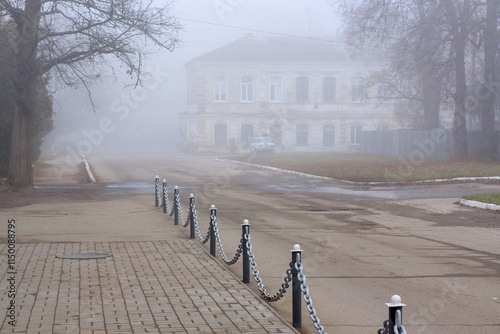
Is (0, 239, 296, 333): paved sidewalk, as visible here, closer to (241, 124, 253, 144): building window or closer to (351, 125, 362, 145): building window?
(241, 124, 253, 144): building window

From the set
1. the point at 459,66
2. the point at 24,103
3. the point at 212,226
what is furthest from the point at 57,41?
the point at 459,66

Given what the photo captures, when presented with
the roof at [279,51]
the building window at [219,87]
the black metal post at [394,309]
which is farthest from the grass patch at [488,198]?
the roof at [279,51]

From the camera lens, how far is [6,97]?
2738cm

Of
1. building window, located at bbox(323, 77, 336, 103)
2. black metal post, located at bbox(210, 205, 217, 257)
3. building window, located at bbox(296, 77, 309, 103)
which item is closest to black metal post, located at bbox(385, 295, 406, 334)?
black metal post, located at bbox(210, 205, 217, 257)

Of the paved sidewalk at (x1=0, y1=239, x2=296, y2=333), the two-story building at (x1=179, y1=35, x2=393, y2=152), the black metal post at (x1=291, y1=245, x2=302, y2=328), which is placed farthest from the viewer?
the two-story building at (x1=179, y1=35, x2=393, y2=152)

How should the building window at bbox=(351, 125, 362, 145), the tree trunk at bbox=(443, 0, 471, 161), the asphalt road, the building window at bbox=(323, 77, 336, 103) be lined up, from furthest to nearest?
1. the building window at bbox=(351, 125, 362, 145)
2. the building window at bbox=(323, 77, 336, 103)
3. the tree trunk at bbox=(443, 0, 471, 161)
4. the asphalt road

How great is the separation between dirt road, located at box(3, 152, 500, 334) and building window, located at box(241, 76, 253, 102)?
4438 cm

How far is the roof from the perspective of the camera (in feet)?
222

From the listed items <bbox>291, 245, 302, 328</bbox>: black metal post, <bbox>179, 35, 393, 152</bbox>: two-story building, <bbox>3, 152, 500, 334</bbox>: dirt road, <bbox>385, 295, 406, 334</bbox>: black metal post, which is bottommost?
<bbox>3, 152, 500, 334</bbox>: dirt road

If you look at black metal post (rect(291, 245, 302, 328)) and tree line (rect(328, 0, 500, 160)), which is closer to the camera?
black metal post (rect(291, 245, 302, 328))

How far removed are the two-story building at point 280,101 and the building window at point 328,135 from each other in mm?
103

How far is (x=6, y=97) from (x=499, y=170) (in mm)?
21206

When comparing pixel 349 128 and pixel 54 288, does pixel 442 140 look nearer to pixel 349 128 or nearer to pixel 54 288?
pixel 349 128

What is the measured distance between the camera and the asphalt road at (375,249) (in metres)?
7.18
